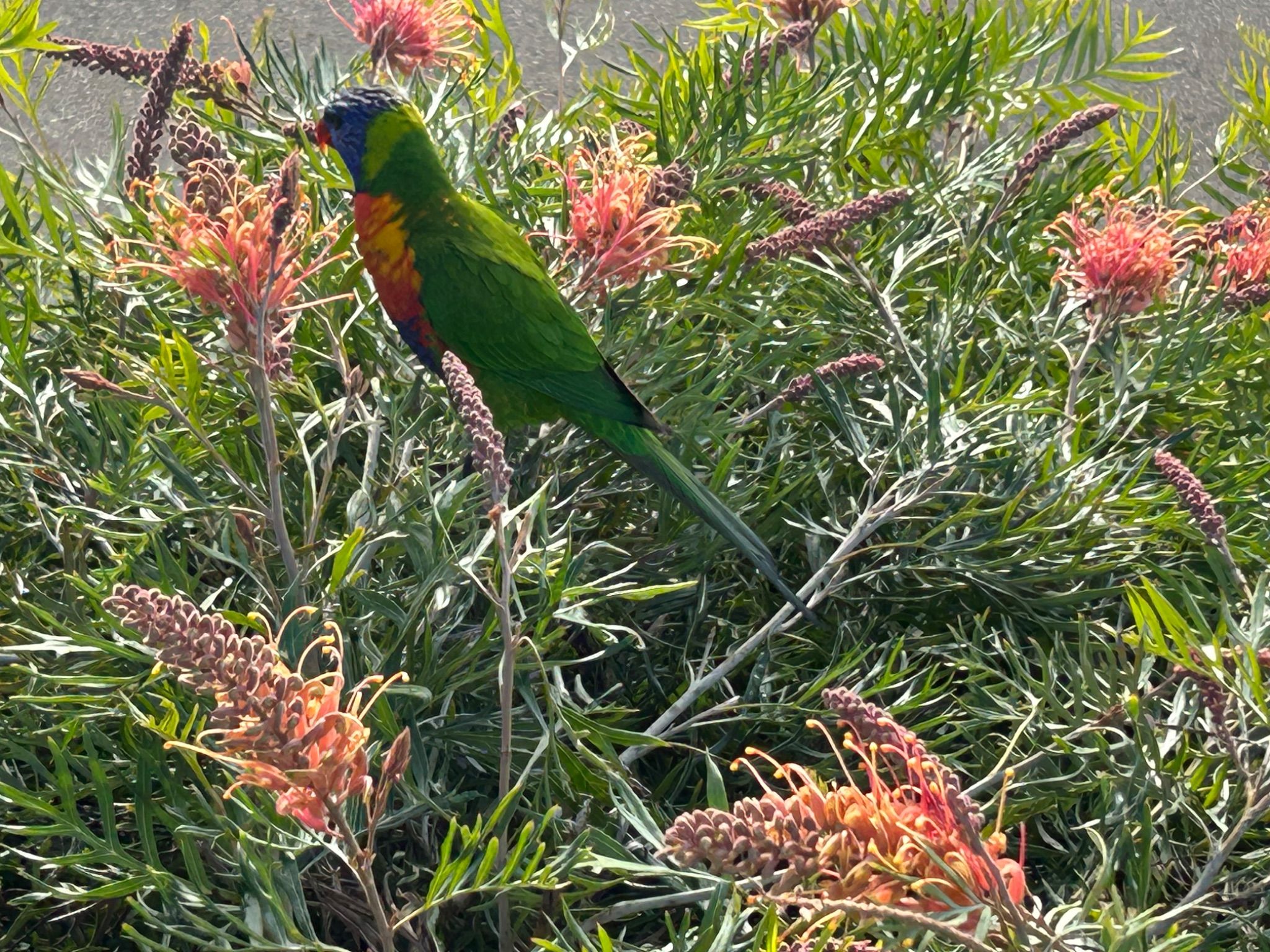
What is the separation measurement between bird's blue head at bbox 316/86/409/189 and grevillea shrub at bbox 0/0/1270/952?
0.03 meters

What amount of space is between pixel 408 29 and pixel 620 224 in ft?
1.10

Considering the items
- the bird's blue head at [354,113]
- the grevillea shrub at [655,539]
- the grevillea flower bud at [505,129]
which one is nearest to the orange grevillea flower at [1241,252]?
the grevillea shrub at [655,539]

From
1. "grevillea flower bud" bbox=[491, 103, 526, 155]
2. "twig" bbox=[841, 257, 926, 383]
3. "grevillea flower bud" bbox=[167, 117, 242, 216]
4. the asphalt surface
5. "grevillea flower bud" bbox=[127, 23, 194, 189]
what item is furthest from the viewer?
the asphalt surface

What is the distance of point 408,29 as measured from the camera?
982 millimetres

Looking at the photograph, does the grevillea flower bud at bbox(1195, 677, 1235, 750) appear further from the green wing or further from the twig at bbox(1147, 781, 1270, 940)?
the green wing

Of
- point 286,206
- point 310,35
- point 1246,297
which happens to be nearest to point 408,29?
point 286,206

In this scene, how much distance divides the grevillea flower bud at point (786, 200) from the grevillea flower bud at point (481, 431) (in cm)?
39

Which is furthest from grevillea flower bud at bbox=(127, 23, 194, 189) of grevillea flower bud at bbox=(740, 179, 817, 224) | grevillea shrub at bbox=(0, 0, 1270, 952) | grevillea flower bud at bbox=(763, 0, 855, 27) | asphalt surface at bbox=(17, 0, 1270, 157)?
asphalt surface at bbox=(17, 0, 1270, 157)

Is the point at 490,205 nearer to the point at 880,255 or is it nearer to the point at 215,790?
the point at 880,255

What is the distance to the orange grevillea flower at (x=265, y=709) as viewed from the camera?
354 millimetres

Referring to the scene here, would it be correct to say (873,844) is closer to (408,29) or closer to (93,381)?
(93,381)

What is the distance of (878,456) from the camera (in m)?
0.77

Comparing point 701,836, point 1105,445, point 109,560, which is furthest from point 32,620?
point 1105,445

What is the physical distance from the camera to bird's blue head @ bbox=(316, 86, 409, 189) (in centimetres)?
98
